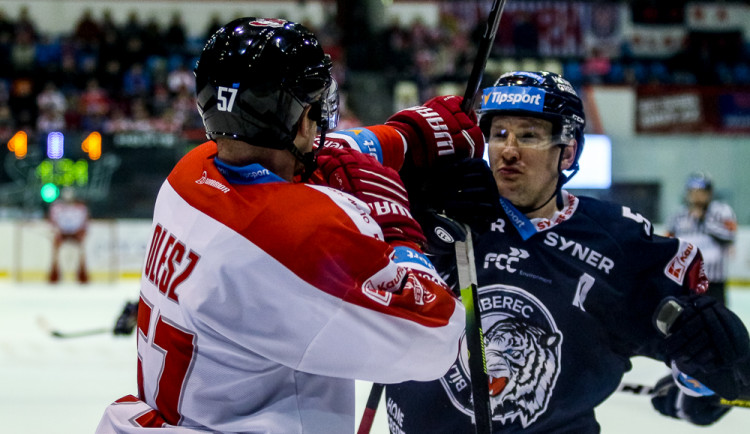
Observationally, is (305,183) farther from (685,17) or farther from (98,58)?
(685,17)

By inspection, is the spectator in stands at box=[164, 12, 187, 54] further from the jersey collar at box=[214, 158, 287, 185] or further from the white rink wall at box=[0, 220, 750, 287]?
the jersey collar at box=[214, 158, 287, 185]

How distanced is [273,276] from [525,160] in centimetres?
95

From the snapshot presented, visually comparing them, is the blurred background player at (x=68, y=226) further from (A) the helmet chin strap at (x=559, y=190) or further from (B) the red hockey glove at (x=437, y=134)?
(B) the red hockey glove at (x=437, y=134)

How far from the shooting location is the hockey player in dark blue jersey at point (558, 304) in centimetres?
183

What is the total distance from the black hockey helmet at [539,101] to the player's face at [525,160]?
0.09 feet

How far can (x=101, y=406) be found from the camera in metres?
3.97

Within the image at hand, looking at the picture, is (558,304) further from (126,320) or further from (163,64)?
(163,64)

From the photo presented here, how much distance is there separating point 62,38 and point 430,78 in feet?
19.6

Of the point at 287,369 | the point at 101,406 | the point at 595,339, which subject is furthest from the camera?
the point at 101,406

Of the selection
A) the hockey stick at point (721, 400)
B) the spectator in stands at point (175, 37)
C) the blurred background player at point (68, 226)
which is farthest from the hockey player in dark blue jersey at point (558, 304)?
the spectator in stands at point (175, 37)

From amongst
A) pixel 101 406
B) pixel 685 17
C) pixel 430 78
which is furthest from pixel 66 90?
pixel 685 17

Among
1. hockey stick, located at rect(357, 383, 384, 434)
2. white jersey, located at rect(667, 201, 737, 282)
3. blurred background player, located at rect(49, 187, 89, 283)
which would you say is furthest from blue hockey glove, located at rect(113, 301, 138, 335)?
blurred background player, located at rect(49, 187, 89, 283)

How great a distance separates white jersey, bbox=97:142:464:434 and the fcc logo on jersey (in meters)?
0.59

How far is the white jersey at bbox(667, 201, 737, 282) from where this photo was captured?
6.72 m
